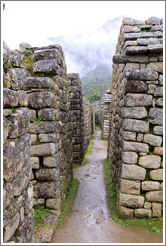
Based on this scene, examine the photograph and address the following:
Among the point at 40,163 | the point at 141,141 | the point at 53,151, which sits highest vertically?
the point at 141,141

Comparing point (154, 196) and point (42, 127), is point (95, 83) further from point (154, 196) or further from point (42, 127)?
point (154, 196)

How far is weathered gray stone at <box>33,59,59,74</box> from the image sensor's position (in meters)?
4.48

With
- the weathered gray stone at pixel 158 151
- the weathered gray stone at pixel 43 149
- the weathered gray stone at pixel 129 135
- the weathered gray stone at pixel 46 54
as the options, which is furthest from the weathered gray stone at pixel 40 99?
the weathered gray stone at pixel 158 151

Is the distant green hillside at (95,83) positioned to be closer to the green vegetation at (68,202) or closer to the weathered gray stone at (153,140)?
the green vegetation at (68,202)

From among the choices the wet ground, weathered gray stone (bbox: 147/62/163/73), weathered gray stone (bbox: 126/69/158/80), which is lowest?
the wet ground

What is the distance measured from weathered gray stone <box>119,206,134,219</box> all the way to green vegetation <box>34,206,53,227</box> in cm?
168

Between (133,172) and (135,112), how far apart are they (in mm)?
1371

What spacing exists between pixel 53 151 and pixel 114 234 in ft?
7.30

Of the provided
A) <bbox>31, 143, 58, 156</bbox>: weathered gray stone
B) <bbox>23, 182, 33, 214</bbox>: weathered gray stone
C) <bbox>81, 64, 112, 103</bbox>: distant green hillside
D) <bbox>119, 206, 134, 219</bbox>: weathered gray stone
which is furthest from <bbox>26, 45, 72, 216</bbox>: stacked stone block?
<bbox>81, 64, 112, 103</bbox>: distant green hillside

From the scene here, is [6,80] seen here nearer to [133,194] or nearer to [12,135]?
[12,135]

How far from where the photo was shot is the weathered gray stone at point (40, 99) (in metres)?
4.16

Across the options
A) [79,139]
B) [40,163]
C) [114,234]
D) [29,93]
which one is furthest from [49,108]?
[79,139]

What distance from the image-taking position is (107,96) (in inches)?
698

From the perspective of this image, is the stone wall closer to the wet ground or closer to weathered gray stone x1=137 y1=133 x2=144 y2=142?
weathered gray stone x1=137 y1=133 x2=144 y2=142
